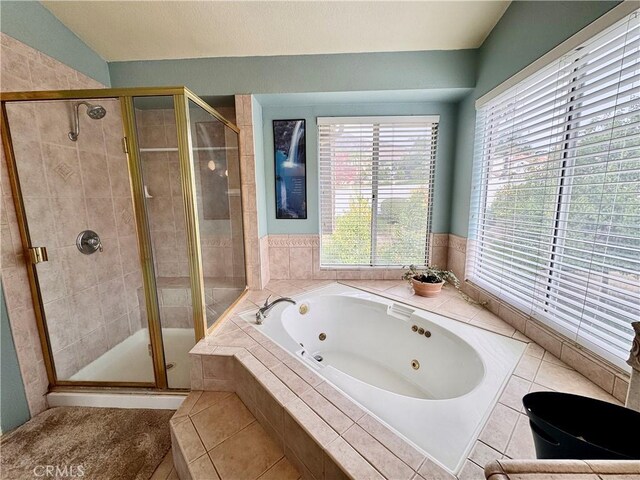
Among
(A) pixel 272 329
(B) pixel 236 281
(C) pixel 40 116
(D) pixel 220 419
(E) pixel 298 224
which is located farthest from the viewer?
(E) pixel 298 224

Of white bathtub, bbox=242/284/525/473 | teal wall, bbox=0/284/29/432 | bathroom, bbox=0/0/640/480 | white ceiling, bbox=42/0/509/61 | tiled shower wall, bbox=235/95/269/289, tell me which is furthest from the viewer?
tiled shower wall, bbox=235/95/269/289

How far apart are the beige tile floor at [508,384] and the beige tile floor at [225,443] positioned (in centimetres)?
50

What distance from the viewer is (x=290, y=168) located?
2354 mm

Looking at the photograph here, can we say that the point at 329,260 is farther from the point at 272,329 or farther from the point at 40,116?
the point at 40,116

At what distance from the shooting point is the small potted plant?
2070 mm

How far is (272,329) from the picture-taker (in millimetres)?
1627

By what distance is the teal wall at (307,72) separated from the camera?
6.26 feet

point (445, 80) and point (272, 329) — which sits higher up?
point (445, 80)

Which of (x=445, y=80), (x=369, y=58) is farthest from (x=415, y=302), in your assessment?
(x=369, y=58)

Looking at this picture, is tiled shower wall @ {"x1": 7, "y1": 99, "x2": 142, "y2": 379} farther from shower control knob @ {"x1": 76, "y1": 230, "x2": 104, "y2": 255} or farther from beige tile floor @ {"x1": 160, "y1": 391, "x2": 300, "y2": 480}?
beige tile floor @ {"x1": 160, "y1": 391, "x2": 300, "y2": 480}

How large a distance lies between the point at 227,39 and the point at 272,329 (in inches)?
84.2

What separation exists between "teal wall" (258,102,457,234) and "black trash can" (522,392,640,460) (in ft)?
6.25

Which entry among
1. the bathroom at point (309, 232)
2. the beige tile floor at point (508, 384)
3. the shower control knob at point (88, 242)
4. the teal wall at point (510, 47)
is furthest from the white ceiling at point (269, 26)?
the beige tile floor at point (508, 384)

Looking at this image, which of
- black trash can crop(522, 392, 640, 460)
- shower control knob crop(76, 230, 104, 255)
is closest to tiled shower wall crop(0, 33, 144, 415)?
shower control knob crop(76, 230, 104, 255)
